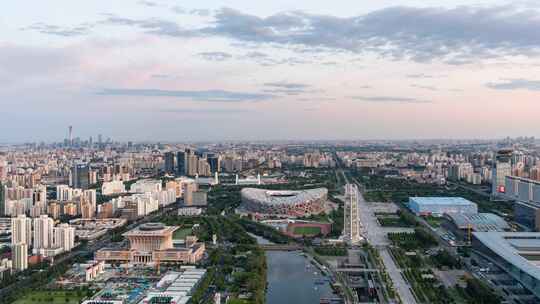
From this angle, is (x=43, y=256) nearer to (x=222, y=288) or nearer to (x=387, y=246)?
(x=222, y=288)

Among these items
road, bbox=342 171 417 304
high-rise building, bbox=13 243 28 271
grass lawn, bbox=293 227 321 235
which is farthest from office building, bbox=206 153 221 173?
high-rise building, bbox=13 243 28 271

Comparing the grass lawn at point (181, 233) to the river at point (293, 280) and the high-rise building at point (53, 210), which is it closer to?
the river at point (293, 280)

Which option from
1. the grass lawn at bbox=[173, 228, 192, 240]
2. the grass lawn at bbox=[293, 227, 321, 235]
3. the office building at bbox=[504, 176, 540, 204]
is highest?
the office building at bbox=[504, 176, 540, 204]

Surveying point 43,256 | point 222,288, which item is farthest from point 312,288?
point 43,256

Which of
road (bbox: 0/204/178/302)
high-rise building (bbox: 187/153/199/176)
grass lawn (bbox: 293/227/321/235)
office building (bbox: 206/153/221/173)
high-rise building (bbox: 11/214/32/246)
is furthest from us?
office building (bbox: 206/153/221/173)

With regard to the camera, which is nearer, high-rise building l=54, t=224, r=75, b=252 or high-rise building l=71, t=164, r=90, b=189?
high-rise building l=54, t=224, r=75, b=252

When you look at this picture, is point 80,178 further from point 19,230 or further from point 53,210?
point 19,230

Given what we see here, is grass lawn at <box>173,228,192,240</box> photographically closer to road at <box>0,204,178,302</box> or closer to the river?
road at <box>0,204,178,302</box>
